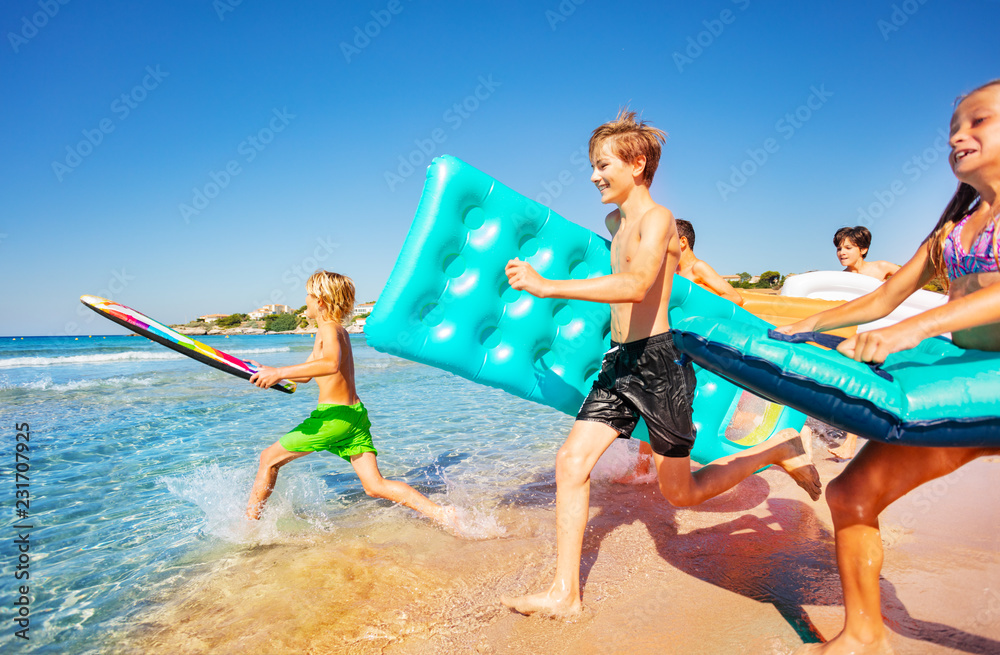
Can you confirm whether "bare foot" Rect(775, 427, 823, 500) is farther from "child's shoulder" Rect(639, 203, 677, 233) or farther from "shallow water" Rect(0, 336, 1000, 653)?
"child's shoulder" Rect(639, 203, 677, 233)

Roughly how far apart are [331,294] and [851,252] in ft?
16.5

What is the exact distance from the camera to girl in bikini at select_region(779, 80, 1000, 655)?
141 cm

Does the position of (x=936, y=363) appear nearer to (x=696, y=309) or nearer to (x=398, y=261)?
(x=696, y=309)

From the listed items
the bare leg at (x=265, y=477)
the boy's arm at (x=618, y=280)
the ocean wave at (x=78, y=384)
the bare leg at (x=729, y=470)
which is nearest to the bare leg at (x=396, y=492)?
the bare leg at (x=265, y=477)

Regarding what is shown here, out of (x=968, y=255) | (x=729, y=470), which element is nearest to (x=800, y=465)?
(x=729, y=470)

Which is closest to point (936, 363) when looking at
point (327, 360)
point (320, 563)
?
point (320, 563)

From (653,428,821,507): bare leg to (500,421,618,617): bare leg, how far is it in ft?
1.35

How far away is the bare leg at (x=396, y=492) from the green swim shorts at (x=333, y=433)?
0.25 ft

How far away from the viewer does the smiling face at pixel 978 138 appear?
1461 millimetres

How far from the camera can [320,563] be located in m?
2.74

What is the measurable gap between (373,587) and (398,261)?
1.51 m

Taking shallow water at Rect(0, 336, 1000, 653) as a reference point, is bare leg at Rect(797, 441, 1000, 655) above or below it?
above

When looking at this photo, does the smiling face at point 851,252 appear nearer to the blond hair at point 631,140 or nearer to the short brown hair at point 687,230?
the short brown hair at point 687,230

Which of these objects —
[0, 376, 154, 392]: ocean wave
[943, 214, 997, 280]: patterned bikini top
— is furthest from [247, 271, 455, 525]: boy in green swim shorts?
[0, 376, 154, 392]: ocean wave
